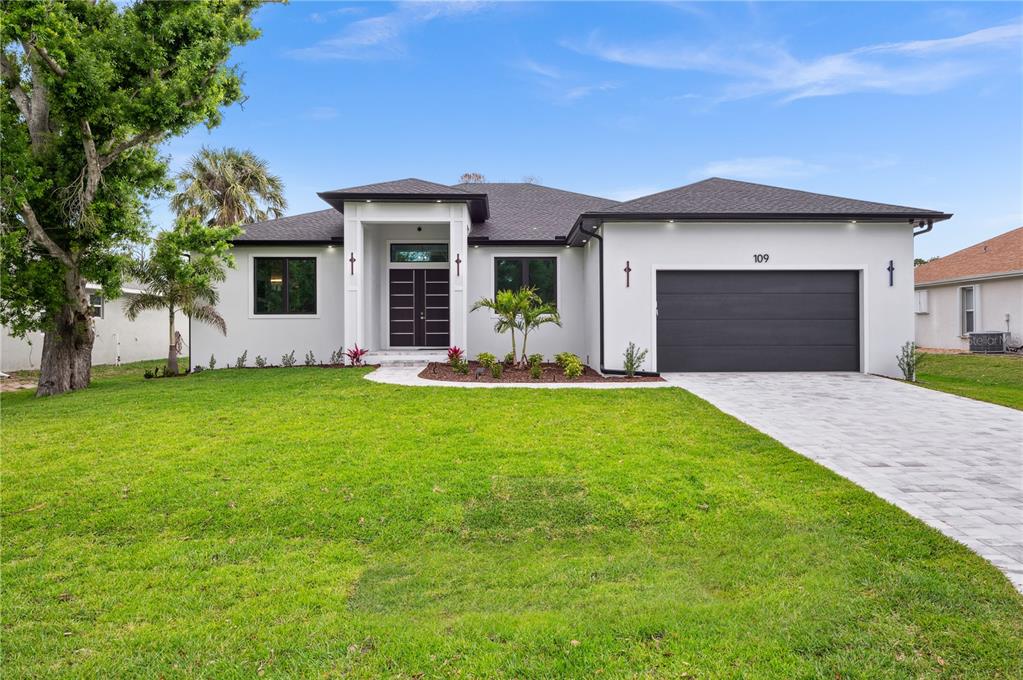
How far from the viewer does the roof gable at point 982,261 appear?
56.7 ft

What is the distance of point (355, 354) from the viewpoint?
12.3 meters

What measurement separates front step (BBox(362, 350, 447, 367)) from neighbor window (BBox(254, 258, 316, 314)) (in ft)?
7.80

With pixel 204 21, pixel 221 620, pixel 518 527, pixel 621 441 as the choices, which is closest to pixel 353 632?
pixel 221 620

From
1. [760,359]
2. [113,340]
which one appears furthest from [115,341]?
[760,359]

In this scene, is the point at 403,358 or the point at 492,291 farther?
the point at 492,291

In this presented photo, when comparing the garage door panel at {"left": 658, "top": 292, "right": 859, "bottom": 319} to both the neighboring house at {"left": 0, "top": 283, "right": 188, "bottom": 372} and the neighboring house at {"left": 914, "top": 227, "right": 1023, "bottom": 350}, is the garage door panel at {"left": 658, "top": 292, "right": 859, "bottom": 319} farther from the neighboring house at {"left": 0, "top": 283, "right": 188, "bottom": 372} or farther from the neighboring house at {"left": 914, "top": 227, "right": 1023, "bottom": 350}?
the neighboring house at {"left": 0, "top": 283, "right": 188, "bottom": 372}

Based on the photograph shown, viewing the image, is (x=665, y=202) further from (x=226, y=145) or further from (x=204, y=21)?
(x=226, y=145)

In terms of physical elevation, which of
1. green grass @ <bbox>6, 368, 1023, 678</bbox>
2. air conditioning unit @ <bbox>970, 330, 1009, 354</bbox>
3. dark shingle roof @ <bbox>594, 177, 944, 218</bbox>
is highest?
dark shingle roof @ <bbox>594, 177, 944, 218</bbox>

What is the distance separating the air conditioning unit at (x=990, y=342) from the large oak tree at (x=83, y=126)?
2284 centimetres

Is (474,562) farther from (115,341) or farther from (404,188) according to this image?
(115,341)

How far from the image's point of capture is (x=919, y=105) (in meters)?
14.7

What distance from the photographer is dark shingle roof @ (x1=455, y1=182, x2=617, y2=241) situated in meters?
13.9

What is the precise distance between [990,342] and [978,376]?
5.22m

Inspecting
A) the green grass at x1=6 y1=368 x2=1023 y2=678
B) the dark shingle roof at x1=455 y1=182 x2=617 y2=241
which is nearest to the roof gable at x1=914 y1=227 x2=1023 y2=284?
the dark shingle roof at x1=455 y1=182 x2=617 y2=241
